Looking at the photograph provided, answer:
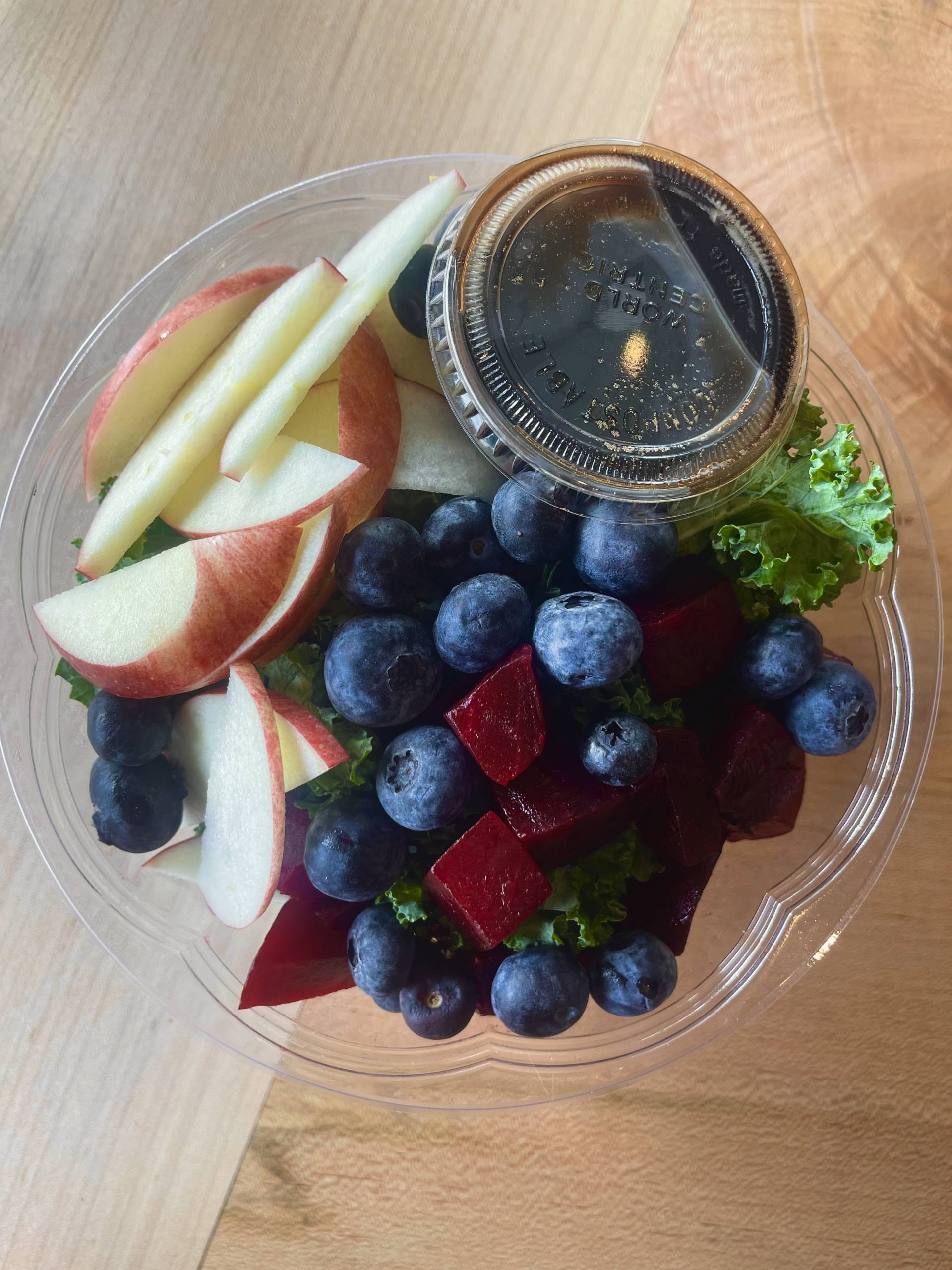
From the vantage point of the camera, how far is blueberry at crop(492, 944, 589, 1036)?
91 centimetres

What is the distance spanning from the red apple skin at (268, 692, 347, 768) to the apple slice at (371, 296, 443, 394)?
0.42m

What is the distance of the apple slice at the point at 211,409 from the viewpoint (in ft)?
3.10

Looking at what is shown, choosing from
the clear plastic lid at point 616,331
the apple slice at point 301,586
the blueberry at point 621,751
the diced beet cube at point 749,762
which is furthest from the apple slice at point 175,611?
the diced beet cube at point 749,762

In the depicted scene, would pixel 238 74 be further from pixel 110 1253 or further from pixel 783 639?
pixel 110 1253

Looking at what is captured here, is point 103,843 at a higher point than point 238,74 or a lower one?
lower

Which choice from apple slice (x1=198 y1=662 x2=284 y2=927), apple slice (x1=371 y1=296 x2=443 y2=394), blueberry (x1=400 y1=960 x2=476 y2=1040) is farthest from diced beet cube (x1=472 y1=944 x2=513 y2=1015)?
apple slice (x1=371 y1=296 x2=443 y2=394)

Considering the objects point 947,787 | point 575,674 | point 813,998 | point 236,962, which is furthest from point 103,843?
point 947,787

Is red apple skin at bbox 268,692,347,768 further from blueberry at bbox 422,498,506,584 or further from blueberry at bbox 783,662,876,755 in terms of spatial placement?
blueberry at bbox 783,662,876,755

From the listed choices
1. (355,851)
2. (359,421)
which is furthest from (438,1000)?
(359,421)

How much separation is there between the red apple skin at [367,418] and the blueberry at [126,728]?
0.30 m

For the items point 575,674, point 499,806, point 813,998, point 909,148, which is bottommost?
point 813,998

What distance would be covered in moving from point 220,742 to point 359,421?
38cm

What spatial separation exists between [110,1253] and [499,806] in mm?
829

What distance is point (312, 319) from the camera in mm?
961
